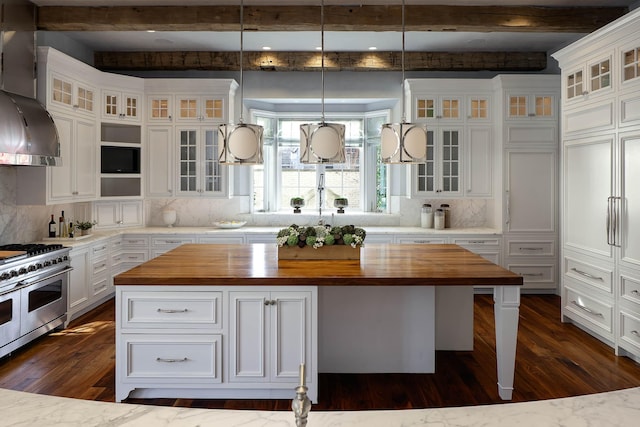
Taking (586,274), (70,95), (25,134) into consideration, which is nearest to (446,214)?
(586,274)

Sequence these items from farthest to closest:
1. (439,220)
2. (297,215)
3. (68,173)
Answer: (297,215)
(439,220)
(68,173)

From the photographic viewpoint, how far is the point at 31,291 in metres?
3.97

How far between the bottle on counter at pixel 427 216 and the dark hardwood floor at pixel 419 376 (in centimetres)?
207

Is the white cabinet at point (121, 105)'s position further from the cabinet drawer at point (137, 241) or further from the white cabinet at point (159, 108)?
the cabinet drawer at point (137, 241)

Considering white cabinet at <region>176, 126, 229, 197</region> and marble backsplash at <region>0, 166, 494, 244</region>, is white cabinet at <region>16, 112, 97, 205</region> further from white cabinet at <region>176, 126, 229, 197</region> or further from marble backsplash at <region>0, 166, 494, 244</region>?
marble backsplash at <region>0, 166, 494, 244</region>

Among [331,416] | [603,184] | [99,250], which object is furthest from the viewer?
[99,250]

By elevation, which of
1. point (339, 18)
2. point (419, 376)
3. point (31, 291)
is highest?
point (339, 18)

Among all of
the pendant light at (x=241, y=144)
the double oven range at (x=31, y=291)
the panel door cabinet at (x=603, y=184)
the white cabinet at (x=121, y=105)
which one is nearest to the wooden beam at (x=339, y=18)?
the panel door cabinet at (x=603, y=184)

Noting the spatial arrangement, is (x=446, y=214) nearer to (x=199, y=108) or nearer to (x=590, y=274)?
(x=590, y=274)

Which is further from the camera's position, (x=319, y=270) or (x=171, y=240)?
(x=171, y=240)

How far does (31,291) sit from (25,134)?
1313mm

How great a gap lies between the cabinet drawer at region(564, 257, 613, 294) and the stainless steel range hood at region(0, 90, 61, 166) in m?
4.95

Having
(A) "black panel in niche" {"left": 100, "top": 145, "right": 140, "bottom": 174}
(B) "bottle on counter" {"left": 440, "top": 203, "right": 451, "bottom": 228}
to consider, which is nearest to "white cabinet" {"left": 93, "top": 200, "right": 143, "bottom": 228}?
(A) "black panel in niche" {"left": 100, "top": 145, "right": 140, "bottom": 174}

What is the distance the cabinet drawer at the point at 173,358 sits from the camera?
3.00 metres
